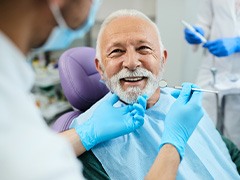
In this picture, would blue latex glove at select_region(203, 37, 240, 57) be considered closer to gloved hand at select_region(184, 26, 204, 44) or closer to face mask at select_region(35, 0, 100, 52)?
gloved hand at select_region(184, 26, 204, 44)

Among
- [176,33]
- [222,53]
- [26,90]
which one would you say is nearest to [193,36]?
[222,53]

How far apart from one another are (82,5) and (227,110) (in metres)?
1.60

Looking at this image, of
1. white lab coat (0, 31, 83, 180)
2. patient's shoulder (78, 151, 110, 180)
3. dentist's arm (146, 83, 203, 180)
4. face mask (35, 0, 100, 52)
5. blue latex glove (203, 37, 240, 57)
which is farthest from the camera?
blue latex glove (203, 37, 240, 57)

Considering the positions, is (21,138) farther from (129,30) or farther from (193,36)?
(193,36)

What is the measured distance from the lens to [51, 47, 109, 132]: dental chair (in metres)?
1.40

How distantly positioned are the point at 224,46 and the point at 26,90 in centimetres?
149

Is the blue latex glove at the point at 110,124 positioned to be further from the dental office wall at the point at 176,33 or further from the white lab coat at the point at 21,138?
the dental office wall at the point at 176,33

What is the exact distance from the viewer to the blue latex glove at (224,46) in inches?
71.9

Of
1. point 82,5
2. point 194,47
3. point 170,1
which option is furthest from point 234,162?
point 170,1

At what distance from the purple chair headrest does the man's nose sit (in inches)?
9.7

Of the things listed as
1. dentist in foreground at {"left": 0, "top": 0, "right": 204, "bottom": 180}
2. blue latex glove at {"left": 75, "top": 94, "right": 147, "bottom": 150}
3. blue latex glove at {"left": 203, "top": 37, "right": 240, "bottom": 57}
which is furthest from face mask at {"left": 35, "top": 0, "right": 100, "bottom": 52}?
blue latex glove at {"left": 203, "top": 37, "right": 240, "bottom": 57}

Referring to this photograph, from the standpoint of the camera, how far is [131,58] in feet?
4.16

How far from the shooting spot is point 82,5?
60cm

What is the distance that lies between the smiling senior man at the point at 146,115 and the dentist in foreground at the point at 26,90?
0.66 meters
